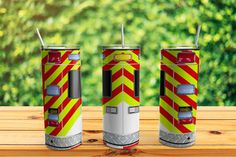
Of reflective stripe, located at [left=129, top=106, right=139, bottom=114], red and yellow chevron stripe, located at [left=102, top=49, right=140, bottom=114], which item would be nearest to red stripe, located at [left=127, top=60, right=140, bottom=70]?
red and yellow chevron stripe, located at [left=102, top=49, right=140, bottom=114]

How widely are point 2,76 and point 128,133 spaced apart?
162cm

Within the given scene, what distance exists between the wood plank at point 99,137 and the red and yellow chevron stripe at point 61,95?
0.10 m

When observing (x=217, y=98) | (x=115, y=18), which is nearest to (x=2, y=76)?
(x=115, y=18)

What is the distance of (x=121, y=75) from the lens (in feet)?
3.35

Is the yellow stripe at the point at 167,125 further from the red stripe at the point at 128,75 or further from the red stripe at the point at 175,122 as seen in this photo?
the red stripe at the point at 128,75

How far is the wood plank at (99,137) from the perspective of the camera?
1110mm

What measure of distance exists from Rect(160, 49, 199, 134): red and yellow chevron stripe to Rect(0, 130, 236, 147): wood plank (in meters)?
0.08

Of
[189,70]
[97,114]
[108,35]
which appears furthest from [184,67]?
[108,35]

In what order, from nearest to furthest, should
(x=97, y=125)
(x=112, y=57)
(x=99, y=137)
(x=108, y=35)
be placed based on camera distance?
(x=112, y=57) → (x=99, y=137) → (x=97, y=125) → (x=108, y=35)

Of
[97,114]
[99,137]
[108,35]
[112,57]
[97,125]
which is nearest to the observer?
[112,57]

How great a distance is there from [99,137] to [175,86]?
281 mm

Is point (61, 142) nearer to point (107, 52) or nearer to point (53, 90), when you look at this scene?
point (53, 90)

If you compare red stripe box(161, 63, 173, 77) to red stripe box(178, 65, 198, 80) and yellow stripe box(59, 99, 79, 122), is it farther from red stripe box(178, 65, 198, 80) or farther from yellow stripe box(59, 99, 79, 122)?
yellow stripe box(59, 99, 79, 122)

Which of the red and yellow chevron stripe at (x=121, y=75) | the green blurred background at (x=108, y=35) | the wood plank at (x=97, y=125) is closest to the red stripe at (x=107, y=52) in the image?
the red and yellow chevron stripe at (x=121, y=75)
